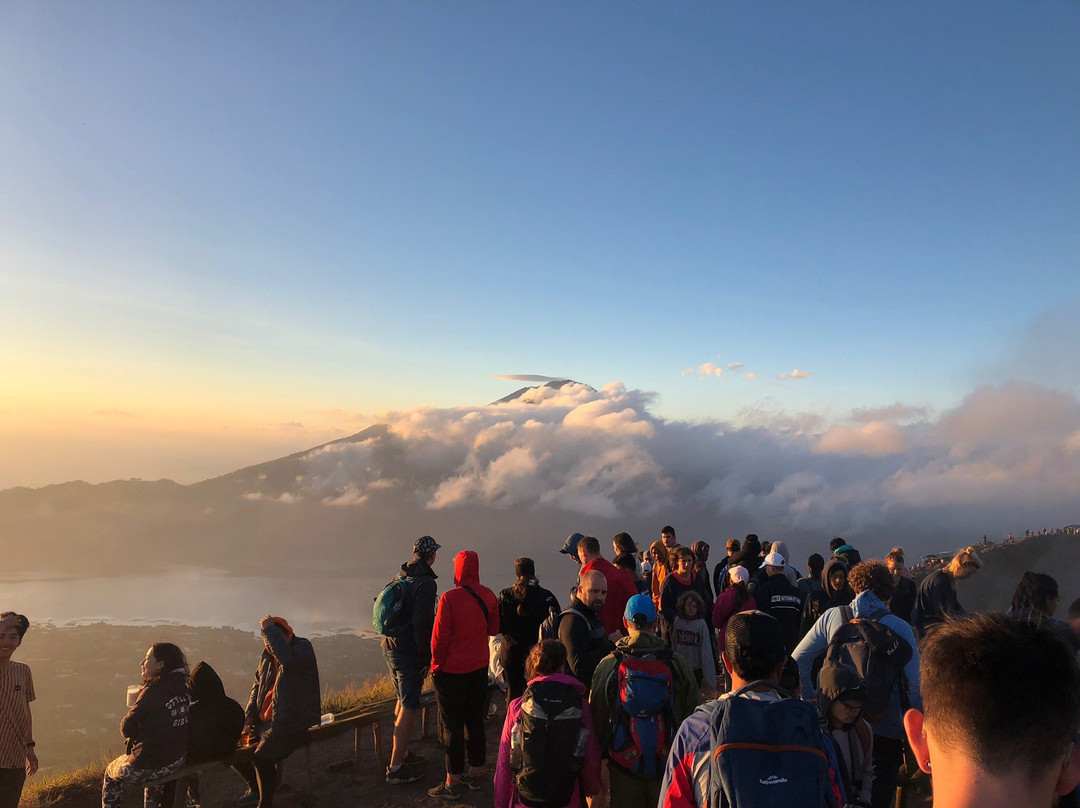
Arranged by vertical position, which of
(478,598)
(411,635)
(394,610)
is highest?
(478,598)

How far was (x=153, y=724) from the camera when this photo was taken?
4918 mm

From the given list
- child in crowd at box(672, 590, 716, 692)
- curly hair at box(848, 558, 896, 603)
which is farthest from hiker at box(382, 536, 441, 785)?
curly hair at box(848, 558, 896, 603)

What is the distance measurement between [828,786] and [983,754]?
1.05m

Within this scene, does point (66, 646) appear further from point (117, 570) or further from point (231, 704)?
point (117, 570)

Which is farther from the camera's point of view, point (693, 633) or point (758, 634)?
point (693, 633)

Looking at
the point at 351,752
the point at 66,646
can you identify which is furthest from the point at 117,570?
the point at 351,752

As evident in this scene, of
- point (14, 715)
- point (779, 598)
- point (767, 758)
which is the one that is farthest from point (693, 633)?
point (14, 715)

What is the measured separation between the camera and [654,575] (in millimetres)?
8969

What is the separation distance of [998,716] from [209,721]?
628 cm

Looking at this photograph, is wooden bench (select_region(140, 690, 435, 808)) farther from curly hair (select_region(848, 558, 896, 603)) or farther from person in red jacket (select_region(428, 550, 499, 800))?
curly hair (select_region(848, 558, 896, 603))

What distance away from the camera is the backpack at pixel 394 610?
20.2ft

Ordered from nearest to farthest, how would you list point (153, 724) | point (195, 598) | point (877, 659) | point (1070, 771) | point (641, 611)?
point (1070, 771) < point (641, 611) < point (877, 659) < point (153, 724) < point (195, 598)

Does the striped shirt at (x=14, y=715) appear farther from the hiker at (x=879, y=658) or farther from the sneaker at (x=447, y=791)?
the hiker at (x=879, y=658)

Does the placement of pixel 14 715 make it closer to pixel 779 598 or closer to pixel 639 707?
pixel 639 707
